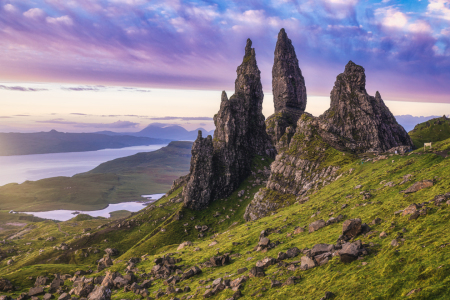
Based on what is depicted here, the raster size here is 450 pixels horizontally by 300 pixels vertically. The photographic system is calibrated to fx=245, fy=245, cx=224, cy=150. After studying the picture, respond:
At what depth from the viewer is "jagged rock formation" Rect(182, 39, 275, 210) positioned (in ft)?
527

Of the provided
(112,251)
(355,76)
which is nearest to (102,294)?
(112,251)

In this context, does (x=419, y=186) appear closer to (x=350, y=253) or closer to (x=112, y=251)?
(x=350, y=253)

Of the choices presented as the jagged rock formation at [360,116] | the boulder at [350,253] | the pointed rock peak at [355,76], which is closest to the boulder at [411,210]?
the boulder at [350,253]

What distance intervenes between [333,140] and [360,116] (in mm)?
42678

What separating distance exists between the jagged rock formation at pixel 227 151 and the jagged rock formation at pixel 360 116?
61272 millimetres

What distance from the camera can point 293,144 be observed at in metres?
112

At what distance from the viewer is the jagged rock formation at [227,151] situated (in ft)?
527

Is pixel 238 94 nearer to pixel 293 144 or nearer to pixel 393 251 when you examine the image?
pixel 293 144

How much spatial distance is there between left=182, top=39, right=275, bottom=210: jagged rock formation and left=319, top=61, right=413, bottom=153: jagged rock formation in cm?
6127

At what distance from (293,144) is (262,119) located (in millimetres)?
90308

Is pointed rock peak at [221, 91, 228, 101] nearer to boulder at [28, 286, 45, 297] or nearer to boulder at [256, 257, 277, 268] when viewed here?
boulder at [28, 286, 45, 297]

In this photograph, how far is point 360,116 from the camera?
131250mm

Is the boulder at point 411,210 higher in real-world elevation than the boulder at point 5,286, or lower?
higher

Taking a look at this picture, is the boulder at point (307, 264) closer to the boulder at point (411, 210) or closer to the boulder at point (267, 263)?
the boulder at point (267, 263)
